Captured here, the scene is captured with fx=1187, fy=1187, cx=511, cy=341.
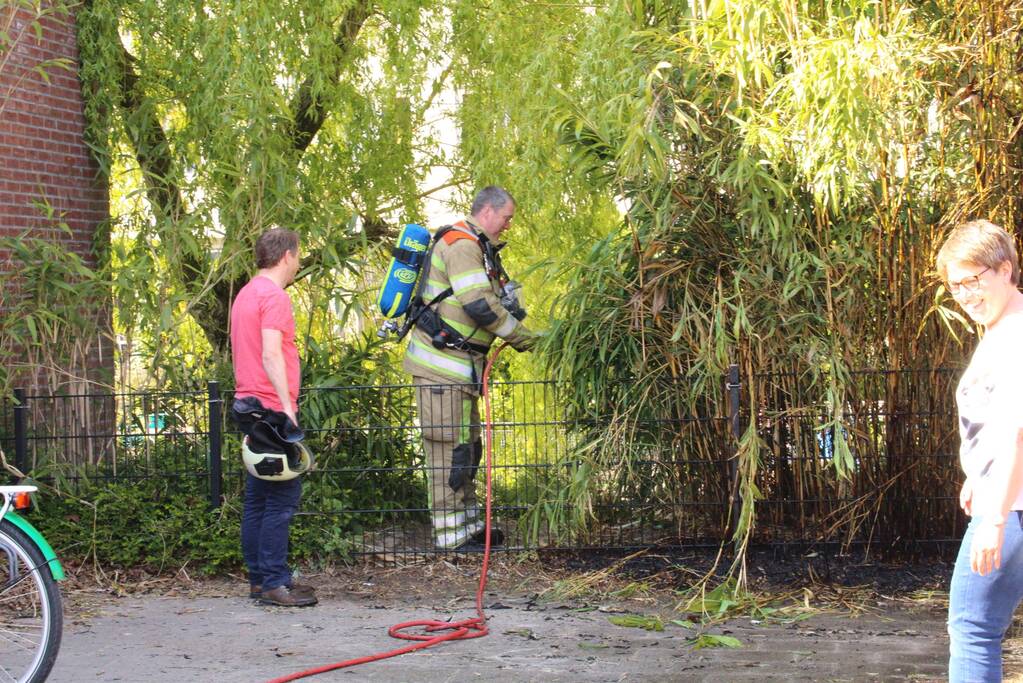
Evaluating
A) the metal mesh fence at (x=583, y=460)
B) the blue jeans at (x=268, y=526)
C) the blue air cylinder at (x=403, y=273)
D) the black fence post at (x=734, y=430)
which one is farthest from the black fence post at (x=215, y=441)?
the black fence post at (x=734, y=430)

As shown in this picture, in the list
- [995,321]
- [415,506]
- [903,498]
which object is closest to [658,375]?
[903,498]

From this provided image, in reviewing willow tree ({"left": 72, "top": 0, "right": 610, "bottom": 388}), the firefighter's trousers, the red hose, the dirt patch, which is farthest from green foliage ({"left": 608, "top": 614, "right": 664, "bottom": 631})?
willow tree ({"left": 72, "top": 0, "right": 610, "bottom": 388})

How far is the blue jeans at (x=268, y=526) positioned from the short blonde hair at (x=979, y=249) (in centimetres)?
359

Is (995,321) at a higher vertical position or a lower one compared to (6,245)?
lower

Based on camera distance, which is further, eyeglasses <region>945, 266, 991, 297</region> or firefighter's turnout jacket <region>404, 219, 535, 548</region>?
firefighter's turnout jacket <region>404, 219, 535, 548</region>

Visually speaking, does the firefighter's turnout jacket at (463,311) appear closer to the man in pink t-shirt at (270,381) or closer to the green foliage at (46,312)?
the man in pink t-shirt at (270,381)

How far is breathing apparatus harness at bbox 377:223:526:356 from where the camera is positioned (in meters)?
6.90

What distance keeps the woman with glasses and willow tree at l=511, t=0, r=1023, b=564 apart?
201cm

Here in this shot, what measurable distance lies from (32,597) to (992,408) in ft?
11.6

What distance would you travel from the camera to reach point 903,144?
5.79 metres

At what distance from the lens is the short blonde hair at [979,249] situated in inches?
139

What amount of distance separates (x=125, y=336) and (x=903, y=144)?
5.07m

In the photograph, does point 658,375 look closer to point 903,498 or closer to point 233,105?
point 903,498

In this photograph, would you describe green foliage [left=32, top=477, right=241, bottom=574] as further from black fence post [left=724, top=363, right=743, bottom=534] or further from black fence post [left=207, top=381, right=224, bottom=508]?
black fence post [left=724, top=363, right=743, bottom=534]
